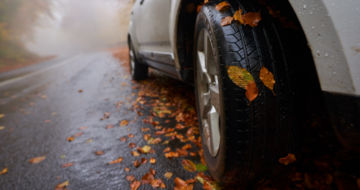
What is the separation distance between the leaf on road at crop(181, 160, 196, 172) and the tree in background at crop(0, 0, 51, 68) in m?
18.8

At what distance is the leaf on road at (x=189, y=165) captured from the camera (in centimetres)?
145

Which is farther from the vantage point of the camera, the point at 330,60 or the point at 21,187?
the point at 21,187

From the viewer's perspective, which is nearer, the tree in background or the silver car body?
the silver car body

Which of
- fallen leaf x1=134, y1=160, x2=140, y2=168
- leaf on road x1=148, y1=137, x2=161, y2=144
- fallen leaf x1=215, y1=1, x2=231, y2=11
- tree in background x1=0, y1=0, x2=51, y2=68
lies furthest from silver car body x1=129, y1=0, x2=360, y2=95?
tree in background x1=0, y1=0, x2=51, y2=68

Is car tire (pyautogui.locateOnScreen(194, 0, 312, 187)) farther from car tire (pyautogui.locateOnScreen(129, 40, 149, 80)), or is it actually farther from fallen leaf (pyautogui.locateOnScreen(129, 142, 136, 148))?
car tire (pyautogui.locateOnScreen(129, 40, 149, 80))

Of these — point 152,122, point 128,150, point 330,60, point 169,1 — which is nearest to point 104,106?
point 152,122

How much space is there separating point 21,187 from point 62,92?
3429mm

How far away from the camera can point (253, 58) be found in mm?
875

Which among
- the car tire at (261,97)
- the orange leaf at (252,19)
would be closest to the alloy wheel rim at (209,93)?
the car tire at (261,97)

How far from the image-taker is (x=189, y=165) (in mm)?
1502

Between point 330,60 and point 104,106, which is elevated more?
point 330,60

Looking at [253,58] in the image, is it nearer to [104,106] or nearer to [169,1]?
[169,1]

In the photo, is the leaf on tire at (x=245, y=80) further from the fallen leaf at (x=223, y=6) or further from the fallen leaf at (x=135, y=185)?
the fallen leaf at (x=135, y=185)

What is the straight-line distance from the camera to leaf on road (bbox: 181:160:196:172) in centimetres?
145
